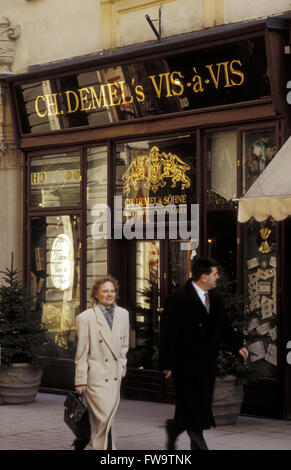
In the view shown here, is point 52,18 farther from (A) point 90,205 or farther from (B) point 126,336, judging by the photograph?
(B) point 126,336

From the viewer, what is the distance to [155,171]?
44.0ft

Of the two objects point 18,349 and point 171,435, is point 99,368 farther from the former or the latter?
point 18,349

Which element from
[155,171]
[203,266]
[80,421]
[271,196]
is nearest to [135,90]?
[155,171]

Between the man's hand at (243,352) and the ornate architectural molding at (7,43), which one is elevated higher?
the ornate architectural molding at (7,43)

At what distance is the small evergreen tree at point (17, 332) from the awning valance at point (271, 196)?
3713 millimetres

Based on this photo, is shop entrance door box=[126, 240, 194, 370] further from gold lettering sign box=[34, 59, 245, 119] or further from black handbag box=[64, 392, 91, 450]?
black handbag box=[64, 392, 91, 450]

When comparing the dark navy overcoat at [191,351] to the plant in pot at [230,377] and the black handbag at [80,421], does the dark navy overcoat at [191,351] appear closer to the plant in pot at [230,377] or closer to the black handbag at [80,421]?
the black handbag at [80,421]

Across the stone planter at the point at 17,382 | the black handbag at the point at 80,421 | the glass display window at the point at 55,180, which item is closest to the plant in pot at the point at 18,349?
the stone planter at the point at 17,382

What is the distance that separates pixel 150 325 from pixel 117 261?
3.39ft

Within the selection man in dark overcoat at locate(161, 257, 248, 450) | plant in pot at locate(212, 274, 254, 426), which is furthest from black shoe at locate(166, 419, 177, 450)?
plant in pot at locate(212, 274, 254, 426)

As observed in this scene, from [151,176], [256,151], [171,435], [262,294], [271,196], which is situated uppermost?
[256,151]

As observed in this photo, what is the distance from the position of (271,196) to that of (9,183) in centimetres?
611

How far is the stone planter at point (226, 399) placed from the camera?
1103 centimetres

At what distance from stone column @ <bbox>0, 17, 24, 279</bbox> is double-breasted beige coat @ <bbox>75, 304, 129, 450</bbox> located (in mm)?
6740
